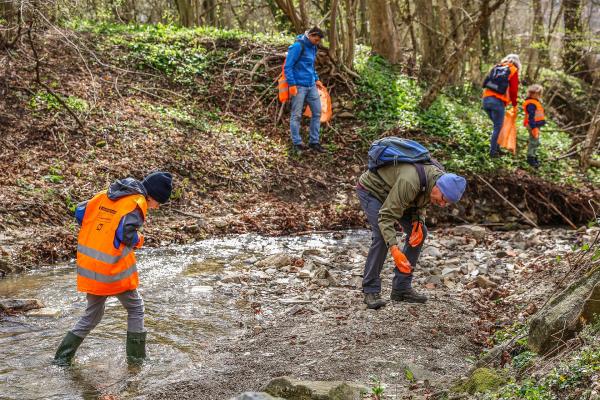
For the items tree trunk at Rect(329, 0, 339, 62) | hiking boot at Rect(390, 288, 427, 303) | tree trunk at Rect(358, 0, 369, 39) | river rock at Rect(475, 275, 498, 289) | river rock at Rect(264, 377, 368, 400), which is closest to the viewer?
river rock at Rect(264, 377, 368, 400)

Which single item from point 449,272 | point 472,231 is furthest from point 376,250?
point 472,231

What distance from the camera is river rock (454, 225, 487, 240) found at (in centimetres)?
1046

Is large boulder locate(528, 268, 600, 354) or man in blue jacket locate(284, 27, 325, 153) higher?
man in blue jacket locate(284, 27, 325, 153)

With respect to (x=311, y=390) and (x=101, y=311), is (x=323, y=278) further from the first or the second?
(x=311, y=390)

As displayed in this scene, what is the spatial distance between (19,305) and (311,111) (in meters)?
7.49

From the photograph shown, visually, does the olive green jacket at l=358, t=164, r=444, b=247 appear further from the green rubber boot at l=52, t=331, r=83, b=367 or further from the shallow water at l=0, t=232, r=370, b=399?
the green rubber boot at l=52, t=331, r=83, b=367

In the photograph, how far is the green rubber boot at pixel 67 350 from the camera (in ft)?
17.7

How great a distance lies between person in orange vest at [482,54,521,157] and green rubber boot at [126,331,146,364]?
377 inches

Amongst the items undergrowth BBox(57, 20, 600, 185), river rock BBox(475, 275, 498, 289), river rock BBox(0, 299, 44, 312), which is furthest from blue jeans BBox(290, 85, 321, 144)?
river rock BBox(0, 299, 44, 312)

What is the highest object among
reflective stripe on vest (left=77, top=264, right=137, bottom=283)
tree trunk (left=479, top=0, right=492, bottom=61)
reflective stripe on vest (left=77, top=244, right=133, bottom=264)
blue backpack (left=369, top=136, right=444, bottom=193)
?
tree trunk (left=479, top=0, right=492, bottom=61)

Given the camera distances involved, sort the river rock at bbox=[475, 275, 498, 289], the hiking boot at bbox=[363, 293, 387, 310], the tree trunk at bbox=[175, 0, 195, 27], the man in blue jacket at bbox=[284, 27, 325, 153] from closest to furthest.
Result: 1. the hiking boot at bbox=[363, 293, 387, 310]
2. the river rock at bbox=[475, 275, 498, 289]
3. the man in blue jacket at bbox=[284, 27, 325, 153]
4. the tree trunk at bbox=[175, 0, 195, 27]

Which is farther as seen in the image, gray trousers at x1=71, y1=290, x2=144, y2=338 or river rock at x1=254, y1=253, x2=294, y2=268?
river rock at x1=254, y1=253, x2=294, y2=268

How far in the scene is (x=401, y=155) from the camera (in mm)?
5941

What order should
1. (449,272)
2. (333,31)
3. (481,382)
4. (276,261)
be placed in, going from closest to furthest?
(481,382) < (449,272) < (276,261) < (333,31)
